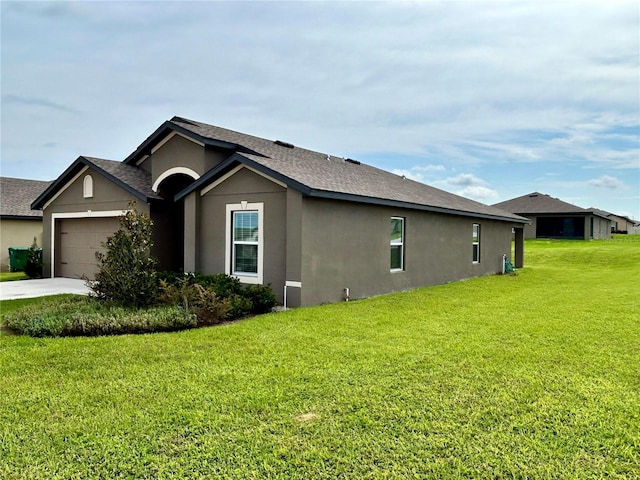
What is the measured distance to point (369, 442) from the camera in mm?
3682

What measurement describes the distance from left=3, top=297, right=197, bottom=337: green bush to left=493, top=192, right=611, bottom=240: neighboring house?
35409mm

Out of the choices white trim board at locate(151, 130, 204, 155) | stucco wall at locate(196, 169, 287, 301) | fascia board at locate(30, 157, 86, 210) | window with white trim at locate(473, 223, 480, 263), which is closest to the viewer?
stucco wall at locate(196, 169, 287, 301)

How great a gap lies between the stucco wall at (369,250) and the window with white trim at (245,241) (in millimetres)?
1386

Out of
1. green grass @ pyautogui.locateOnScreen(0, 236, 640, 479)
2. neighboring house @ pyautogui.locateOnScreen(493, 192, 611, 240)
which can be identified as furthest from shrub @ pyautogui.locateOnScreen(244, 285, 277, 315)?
neighboring house @ pyautogui.locateOnScreen(493, 192, 611, 240)

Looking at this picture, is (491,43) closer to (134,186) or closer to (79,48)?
(134,186)

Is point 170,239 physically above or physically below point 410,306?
above

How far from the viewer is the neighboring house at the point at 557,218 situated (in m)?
Answer: 38.8

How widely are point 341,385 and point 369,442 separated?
4.30 ft

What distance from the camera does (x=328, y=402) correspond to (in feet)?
14.8

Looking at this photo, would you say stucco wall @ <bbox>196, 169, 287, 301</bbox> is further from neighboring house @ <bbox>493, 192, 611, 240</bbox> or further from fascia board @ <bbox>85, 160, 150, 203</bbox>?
neighboring house @ <bbox>493, 192, 611, 240</bbox>

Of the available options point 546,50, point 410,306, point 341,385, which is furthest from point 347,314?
point 546,50

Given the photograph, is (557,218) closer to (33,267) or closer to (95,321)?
(33,267)

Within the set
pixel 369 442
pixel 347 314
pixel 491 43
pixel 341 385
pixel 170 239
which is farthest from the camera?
pixel 170 239

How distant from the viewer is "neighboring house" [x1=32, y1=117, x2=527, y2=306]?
415 inches
